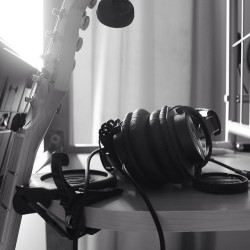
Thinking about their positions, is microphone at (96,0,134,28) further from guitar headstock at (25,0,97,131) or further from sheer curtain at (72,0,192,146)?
sheer curtain at (72,0,192,146)

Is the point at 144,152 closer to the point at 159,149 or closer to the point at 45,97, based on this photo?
the point at 159,149

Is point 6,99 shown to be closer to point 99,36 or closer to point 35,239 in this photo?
point 35,239

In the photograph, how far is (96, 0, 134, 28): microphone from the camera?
0.45 metres

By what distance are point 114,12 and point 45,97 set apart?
142 mm

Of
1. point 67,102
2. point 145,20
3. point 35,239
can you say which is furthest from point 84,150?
point 145,20

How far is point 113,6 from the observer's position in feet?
1.47

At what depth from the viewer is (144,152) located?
0.39m

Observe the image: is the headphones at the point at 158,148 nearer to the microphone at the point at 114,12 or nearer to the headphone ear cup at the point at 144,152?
the headphone ear cup at the point at 144,152

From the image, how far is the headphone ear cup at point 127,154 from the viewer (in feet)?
1.31

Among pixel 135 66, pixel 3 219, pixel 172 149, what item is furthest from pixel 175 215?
pixel 135 66

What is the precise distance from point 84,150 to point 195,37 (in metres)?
1.10

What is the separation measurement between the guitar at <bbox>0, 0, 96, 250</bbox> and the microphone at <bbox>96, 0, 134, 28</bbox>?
0.09 feet

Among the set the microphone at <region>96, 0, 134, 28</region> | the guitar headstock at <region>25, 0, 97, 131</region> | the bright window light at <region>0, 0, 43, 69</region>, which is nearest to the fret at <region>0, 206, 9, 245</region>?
the guitar headstock at <region>25, 0, 97, 131</region>

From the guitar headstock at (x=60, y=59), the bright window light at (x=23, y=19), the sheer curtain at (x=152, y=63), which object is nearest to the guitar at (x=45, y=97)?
the guitar headstock at (x=60, y=59)
